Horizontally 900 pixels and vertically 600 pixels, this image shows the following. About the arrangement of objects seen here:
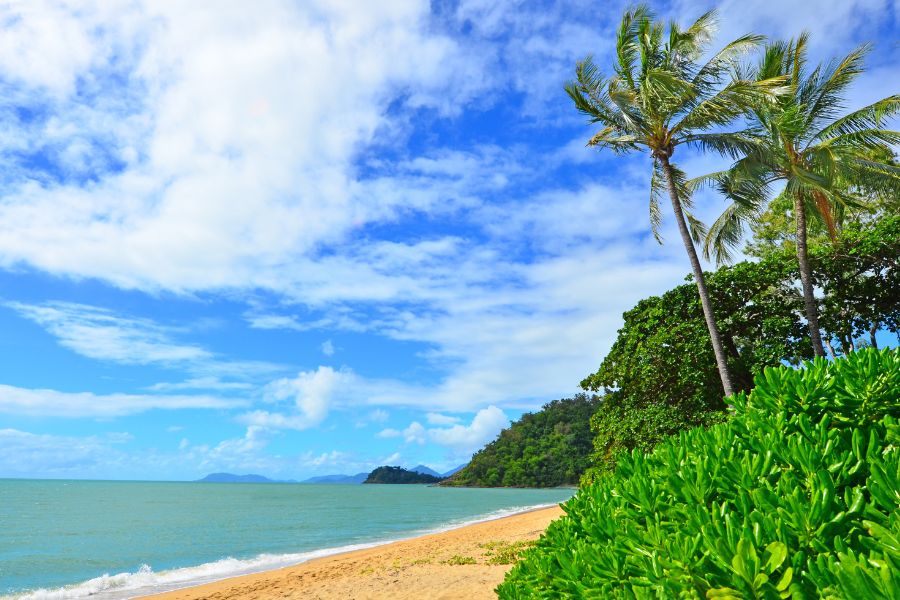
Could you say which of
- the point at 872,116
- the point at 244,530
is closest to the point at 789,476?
the point at 872,116

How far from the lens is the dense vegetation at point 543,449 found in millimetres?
97188

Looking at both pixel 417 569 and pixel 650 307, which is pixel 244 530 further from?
pixel 650 307

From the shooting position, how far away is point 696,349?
1452 cm

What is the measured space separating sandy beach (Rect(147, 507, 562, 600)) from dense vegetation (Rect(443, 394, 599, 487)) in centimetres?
8138

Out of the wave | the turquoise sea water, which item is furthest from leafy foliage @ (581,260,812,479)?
the turquoise sea water

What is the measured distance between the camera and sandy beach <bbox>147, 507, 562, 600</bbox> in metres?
10.2

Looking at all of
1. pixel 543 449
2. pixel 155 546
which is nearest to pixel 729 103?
pixel 155 546

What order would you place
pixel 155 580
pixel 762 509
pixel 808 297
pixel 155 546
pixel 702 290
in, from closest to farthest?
pixel 762 509
pixel 808 297
pixel 702 290
pixel 155 580
pixel 155 546

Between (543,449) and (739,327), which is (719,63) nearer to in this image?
(739,327)

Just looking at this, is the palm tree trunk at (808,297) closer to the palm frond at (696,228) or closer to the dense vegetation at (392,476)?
the palm frond at (696,228)

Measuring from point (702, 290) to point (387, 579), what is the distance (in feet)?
31.5

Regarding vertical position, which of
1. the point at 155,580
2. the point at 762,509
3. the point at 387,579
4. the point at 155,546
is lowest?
the point at 155,580

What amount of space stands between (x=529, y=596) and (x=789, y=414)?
63.6 inches

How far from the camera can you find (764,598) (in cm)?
162
